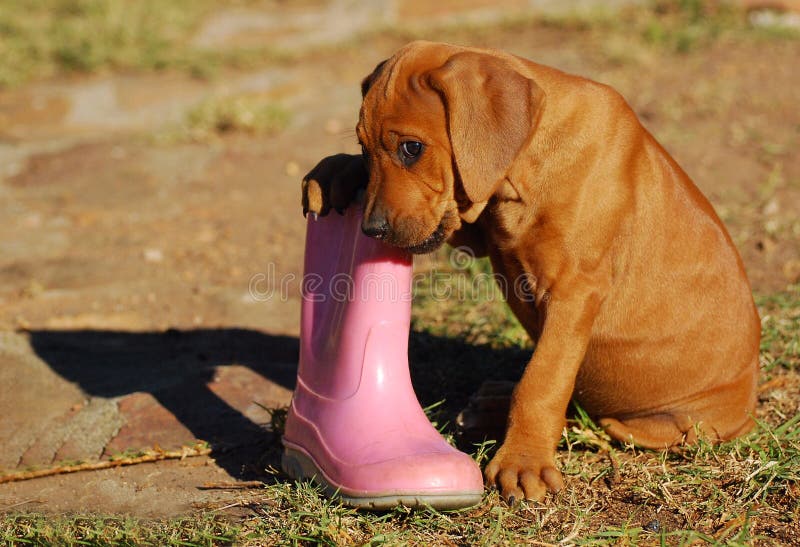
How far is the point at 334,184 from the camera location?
3459 millimetres

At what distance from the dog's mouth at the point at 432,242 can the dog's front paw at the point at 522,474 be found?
72cm

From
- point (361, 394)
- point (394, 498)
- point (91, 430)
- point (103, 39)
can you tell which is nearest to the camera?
point (394, 498)

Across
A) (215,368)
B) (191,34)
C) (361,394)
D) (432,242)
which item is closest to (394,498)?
(361,394)

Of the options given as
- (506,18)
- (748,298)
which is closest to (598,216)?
(748,298)

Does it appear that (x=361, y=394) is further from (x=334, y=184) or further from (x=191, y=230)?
(x=191, y=230)

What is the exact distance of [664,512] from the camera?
323 centimetres

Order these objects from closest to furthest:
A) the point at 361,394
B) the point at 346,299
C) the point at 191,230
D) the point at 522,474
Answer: the point at 522,474
the point at 361,394
the point at 346,299
the point at 191,230

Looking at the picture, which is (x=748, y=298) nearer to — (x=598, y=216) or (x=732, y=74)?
(x=598, y=216)

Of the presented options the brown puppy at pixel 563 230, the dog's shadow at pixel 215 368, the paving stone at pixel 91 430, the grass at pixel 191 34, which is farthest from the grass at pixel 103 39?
the brown puppy at pixel 563 230

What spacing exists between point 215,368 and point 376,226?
171cm

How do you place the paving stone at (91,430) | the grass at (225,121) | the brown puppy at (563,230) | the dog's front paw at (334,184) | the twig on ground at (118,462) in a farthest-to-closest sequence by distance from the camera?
the grass at (225,121), the paving stone at (91,430), the twig on ground at (118,462), the dog's front paw at (334,184), the brown puppy at (563,230)

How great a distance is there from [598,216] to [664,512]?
3.31 ft

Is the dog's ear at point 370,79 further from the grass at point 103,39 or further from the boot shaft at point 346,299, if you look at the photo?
the grass at point 103,39

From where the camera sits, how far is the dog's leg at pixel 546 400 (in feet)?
10.7
